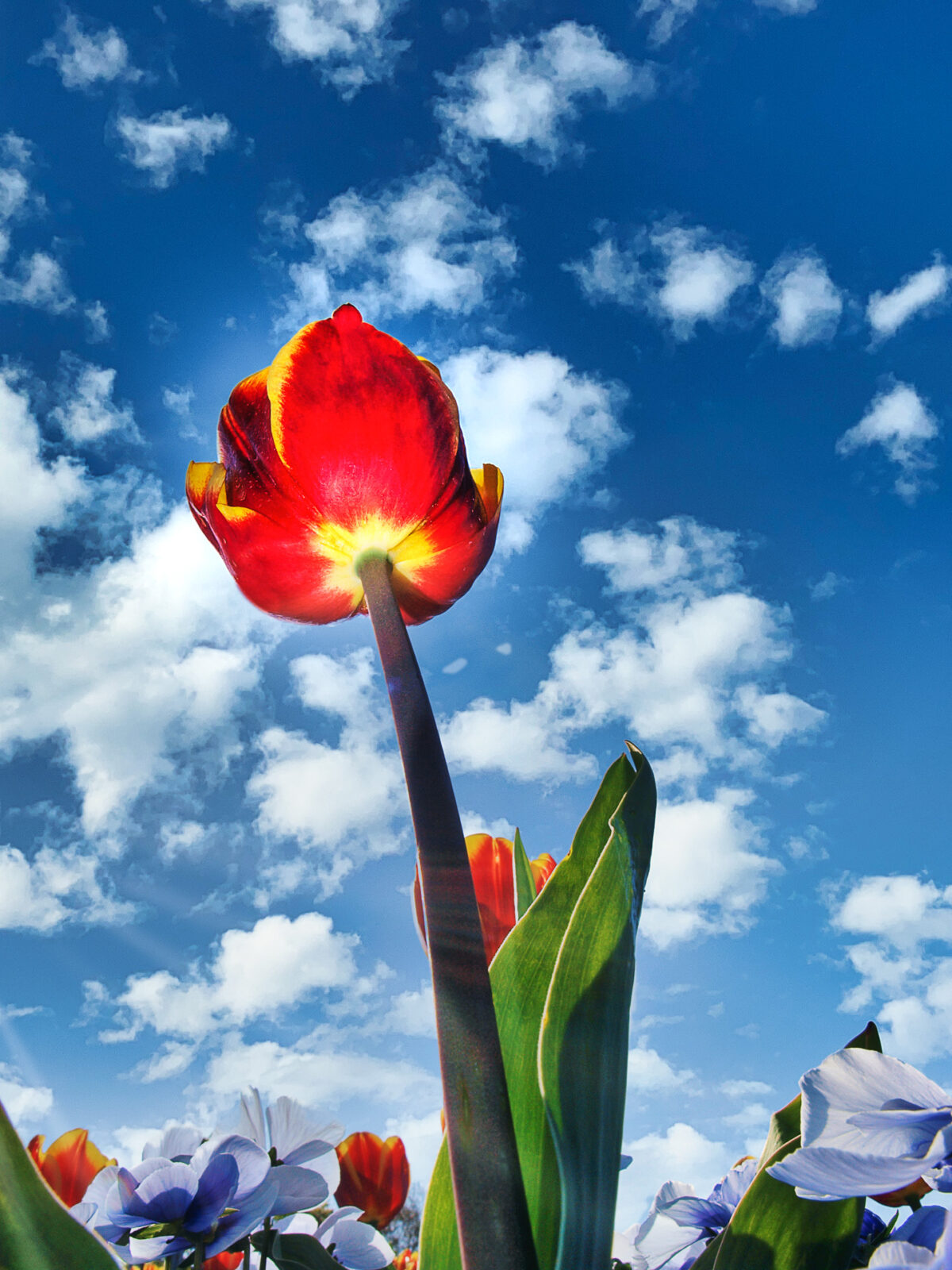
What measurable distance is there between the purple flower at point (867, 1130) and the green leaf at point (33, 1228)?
0.44 m

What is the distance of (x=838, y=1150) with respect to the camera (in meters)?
0.44

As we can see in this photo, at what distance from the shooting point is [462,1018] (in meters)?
0.60

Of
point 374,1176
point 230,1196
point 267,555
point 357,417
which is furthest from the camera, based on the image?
point 374,1176

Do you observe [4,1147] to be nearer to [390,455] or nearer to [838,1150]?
[838,1150]

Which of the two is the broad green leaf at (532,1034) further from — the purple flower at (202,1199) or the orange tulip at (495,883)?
the orange tulip at (495,883)

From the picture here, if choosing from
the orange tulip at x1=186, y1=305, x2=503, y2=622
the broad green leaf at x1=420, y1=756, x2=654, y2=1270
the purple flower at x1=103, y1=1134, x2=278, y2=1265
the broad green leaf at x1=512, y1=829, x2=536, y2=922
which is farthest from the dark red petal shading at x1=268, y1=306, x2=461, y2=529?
the purple flower at x1=103, y1=1134, x2=278, y2=1265

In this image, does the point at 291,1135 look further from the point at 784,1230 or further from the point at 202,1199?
the point at 784,1230

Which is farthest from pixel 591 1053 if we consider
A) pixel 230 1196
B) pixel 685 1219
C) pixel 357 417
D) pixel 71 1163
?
pixel 71 1163

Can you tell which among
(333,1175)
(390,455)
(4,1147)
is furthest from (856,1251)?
(390,455)

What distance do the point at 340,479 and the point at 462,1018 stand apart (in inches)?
19.8

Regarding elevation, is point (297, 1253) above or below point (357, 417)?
below

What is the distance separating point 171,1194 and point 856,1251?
1.84 feet

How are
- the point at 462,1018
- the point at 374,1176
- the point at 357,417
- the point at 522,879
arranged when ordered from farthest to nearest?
the point at 374,1176 → the point at 522,879 → the point at 357,417 → the point at 462,1018

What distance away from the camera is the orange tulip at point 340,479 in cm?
81
